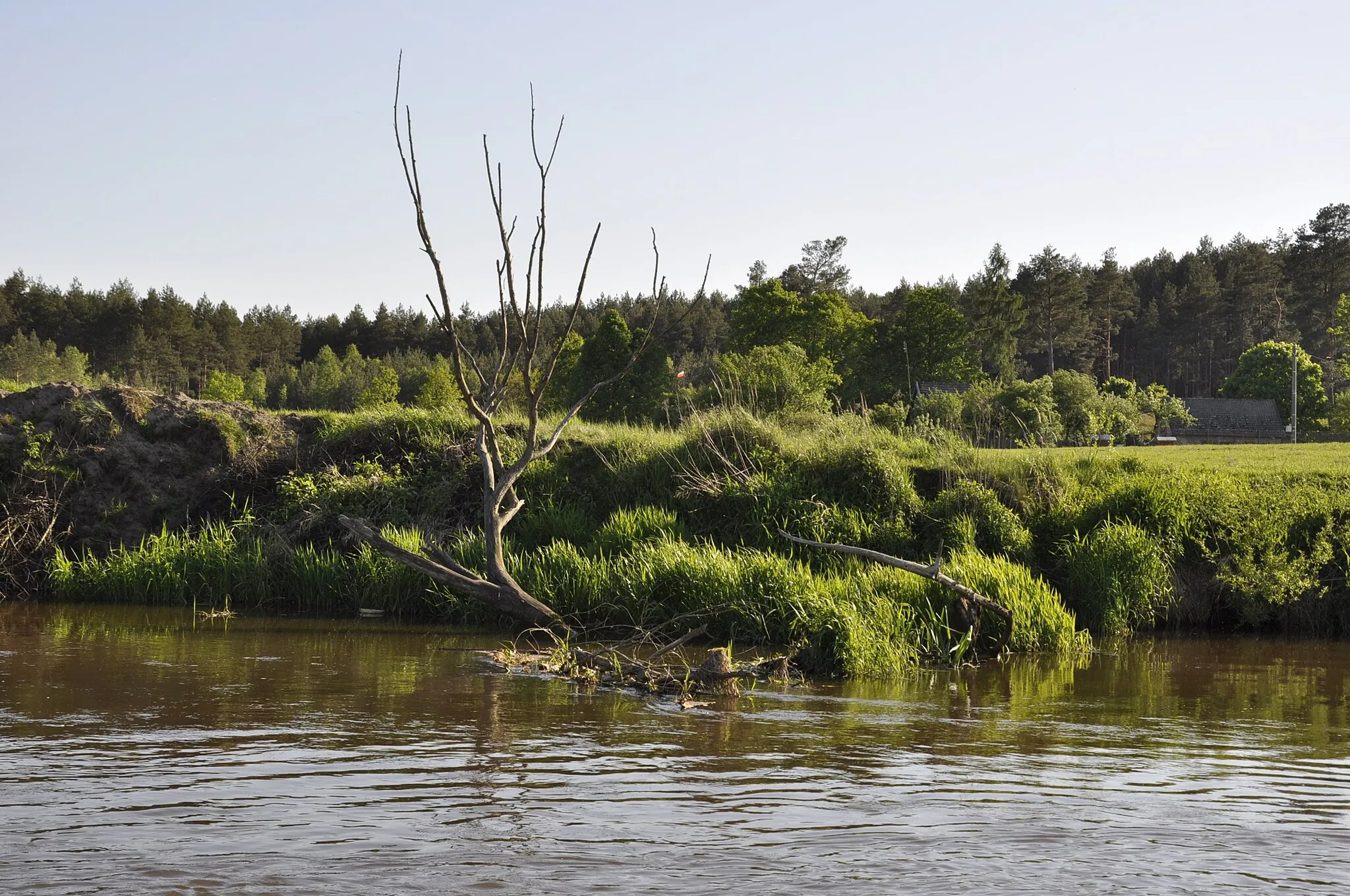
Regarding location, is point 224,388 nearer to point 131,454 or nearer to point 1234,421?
point 131,454

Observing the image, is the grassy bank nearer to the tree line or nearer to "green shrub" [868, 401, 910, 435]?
"green shrub" [868, 401, 910, 435]

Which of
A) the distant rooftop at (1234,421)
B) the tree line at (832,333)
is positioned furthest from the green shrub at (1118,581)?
the distant rooftop at (1234,421)

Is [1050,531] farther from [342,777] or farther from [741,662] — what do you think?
[342,777]

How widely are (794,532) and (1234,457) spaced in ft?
32.9

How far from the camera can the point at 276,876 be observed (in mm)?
5492

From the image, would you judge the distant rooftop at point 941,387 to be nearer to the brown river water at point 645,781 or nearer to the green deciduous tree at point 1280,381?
the green deciduous tree at point 1280,381

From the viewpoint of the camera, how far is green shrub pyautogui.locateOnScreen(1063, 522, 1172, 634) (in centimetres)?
1545

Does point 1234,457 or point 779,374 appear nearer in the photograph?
point 1234,457

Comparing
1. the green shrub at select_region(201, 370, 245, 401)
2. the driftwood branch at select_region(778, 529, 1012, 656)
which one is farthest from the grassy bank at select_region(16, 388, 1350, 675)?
the green shrub at select_region(201, 370, 245, 401)

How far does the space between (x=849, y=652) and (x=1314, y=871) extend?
22.0ft

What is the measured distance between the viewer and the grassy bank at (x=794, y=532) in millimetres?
14367

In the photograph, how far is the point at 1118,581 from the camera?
15.5 m

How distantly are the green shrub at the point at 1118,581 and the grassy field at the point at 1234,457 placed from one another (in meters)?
2.96

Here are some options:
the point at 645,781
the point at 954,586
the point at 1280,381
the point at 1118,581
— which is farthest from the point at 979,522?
the point at 1280,381
